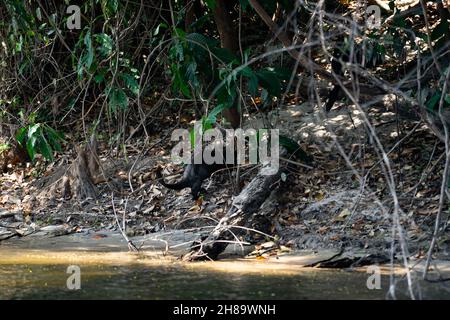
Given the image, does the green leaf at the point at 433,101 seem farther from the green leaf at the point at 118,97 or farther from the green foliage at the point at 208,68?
the green leaf at the point at 118,97

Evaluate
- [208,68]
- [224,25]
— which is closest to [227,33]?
[224,25]

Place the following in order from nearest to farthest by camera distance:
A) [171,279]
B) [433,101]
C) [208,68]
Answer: [171,279] → [433,101] → [208,68]

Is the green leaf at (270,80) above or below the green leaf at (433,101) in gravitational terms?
above

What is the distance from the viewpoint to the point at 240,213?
250 inches

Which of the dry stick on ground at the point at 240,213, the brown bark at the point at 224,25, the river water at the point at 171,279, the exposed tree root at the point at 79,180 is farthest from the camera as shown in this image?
the exposed tree root at the point at 79,180

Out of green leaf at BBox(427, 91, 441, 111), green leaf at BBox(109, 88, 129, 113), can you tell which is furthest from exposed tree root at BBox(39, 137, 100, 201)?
green leaf at BBox(427, 91, 441, 111)

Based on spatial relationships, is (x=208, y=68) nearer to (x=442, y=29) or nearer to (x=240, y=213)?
(x=240, y=213)

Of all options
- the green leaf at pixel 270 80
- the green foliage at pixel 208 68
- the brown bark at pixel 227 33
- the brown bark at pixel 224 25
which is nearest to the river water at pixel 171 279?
the green foliage at pixel 208 68

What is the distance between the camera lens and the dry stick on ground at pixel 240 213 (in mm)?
5883

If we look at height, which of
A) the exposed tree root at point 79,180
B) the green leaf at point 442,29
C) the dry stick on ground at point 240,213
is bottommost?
the dry stick on ground at point 240,213

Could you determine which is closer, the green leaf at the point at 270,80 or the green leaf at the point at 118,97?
the green leaf at the point at 270,80

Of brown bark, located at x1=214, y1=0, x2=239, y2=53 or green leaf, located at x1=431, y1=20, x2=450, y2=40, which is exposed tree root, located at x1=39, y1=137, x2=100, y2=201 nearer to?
brown bark, located at x1=214, y1=0, x2=239, y2=53

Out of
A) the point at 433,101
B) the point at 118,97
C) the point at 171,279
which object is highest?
the point at 118,97
